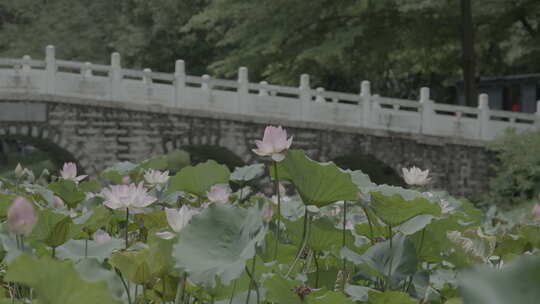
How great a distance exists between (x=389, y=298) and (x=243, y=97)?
17382 mm

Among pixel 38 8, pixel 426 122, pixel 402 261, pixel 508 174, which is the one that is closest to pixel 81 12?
pixel 38 8

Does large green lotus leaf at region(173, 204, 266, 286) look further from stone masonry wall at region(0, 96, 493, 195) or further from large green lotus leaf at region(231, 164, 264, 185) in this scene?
stone masonry wall at region(0, 96, 493, 195)

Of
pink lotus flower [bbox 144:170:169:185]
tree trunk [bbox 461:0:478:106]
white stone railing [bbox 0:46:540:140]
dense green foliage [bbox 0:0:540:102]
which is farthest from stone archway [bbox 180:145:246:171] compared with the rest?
pink lotus flower [bbox 144:170:169:185]

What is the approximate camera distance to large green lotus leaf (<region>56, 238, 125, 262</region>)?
1725 millimetres

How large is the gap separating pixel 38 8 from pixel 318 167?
Answer: 1156 inches

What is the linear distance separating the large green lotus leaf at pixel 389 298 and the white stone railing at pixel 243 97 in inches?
638

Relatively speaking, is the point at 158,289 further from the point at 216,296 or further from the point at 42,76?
the point at 42,76

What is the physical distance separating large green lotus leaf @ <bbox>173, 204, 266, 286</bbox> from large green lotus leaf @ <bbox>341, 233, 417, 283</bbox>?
0.88 feet

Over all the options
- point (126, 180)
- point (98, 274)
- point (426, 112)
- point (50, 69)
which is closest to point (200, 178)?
point (126, 180)

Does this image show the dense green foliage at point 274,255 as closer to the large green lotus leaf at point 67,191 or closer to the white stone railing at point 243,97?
the large green lotus leaf at point 67,191

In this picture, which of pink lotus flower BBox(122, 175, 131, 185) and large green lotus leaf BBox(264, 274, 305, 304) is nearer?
large green lotus leaf BBox(264, 274, 305, 304)

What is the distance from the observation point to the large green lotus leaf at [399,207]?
1672 mm

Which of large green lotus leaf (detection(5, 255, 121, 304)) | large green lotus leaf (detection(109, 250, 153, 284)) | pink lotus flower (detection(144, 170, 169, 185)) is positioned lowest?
large green lotus leaf (detection(109, 250, 153, 284))

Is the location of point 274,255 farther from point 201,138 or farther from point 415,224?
point 201,138
